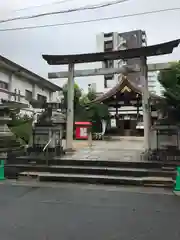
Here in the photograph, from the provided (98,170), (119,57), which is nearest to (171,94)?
(119,57)

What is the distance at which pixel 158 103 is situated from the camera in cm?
1239

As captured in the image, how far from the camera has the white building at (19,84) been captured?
18781 mm

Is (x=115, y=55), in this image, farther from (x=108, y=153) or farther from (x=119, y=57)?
(x=108, y=153)

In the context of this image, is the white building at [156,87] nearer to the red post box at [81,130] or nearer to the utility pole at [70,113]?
the utility pole at [70,113]

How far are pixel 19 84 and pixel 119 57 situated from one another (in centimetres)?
1023

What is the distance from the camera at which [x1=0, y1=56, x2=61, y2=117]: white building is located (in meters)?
18.8

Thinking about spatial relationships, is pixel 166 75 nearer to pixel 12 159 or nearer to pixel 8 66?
pixel 12 159

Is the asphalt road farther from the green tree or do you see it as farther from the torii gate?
the torii gate

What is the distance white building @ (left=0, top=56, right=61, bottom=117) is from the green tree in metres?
7.83

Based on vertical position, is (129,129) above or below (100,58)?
below

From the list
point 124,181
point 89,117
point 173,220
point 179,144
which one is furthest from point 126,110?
point 173,220

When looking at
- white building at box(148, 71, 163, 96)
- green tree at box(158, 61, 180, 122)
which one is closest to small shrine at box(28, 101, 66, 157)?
green tree at box(158, 61, 180, 122)

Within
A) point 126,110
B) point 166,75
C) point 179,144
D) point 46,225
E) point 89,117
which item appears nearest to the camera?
point 46,225

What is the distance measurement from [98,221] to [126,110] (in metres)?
31.4
